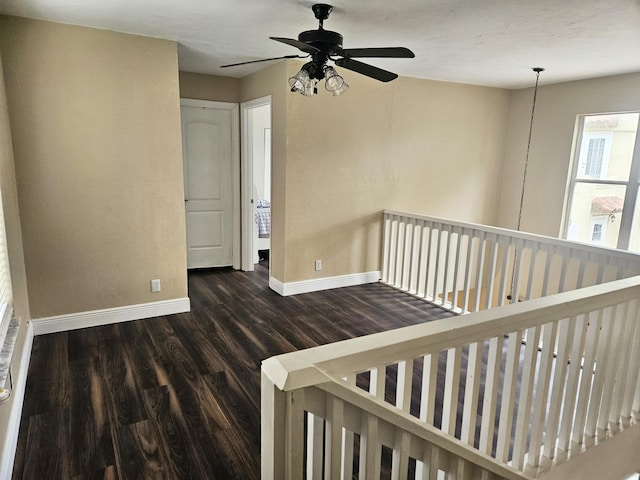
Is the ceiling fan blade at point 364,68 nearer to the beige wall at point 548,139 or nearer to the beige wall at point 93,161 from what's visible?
the beige wall at point 93,161

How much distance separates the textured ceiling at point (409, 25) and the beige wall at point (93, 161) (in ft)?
0.72

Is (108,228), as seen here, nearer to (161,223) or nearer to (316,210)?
(161,223)

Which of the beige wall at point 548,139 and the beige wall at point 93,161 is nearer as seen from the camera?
the beige wall at point 93,161

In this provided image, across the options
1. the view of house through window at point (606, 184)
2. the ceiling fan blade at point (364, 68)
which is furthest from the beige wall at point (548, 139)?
the ceiling fan blade at point (364, 68)

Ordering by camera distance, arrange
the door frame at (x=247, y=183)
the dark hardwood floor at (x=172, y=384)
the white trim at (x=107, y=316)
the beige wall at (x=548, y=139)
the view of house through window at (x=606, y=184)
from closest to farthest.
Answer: the dark hardwood floor at (x=172, y=384), the white trim at (x=107, y=316), the view of house through window at (x=606, y=184), the beige wall at (x=548, y=139), the door frame at (x=247, y=183)

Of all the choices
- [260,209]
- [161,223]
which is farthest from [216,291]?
[260,209]

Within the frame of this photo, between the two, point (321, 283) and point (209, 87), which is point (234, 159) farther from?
point (321, 283)

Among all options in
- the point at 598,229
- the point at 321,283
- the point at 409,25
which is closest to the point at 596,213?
the point at 598,229

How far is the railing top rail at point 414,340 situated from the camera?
3.43 ft

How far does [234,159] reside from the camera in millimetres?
5273

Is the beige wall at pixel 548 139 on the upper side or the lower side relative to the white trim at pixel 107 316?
upper

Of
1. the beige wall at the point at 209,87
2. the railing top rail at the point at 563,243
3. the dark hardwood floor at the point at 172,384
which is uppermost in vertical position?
the beige wall at the point at 209,87

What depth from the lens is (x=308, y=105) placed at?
4266mm

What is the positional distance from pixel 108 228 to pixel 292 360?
3.00m
